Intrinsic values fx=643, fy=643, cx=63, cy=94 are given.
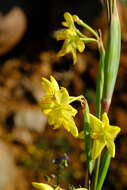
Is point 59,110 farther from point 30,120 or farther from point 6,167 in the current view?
point 30,120

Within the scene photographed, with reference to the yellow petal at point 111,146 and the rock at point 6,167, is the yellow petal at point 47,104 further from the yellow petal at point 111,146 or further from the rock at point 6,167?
the rock at point 6,167

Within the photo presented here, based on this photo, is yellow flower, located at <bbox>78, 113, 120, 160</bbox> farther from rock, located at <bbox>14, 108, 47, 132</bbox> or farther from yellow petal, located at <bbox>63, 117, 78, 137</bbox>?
rock, located at <bbox>14, 108, 47, 132</bbox>

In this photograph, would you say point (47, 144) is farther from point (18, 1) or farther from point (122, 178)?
point (18, 1)

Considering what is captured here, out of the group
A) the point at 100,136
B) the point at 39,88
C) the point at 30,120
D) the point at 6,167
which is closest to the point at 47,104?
the point at 100,136

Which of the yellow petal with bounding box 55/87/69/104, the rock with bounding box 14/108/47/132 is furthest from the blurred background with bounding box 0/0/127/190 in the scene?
the yellow petal with bounding box 55/87/69/104

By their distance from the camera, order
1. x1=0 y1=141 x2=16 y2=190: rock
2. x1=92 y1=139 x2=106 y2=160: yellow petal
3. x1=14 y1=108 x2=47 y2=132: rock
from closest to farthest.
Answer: x1=92 y1=139 x2=106 y2=160: yellow petal, x1=0 y1=141 x2=16 y2=190: rock, x1=14 y1=108 x2=47 y2=132: rock

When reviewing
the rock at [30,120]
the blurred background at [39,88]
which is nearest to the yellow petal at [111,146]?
the blurred background at [39,88]
